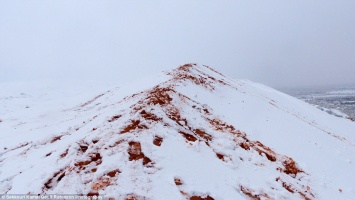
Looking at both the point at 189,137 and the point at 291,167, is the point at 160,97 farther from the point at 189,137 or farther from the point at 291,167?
the point at 291,167

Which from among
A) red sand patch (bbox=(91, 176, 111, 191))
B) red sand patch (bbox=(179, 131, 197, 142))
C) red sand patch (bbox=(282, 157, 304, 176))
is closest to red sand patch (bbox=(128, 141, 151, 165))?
red sand patch (bbox=(91, 176, 111, 191))

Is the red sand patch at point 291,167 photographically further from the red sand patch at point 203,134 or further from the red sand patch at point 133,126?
the red sand patch at point 133,126

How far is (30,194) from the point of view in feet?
22.0

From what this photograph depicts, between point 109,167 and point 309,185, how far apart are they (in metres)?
6.77

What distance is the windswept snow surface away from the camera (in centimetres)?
691

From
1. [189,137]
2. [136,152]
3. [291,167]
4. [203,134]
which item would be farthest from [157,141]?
[291,167]

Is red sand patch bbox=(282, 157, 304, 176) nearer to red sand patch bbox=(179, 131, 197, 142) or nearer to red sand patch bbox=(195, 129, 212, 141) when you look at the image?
red sand patch bbox=(195, 129, 212, 141)

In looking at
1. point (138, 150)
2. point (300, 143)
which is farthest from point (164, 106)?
point (300, 143)

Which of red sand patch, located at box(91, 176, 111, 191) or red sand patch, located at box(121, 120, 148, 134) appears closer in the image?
red sand patch, located at box(91, 176, 111, 191)

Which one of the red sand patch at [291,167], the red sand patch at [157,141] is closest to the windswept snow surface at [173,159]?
the red sand patch at [291,167]

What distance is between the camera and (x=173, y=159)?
7801 millimetres

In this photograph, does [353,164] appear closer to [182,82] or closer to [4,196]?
[182,82]

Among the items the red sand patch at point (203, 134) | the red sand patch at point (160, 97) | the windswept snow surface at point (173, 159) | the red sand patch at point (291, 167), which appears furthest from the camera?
the red sand patch at point (160, 97)

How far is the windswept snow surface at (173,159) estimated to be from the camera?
22.7 feet
